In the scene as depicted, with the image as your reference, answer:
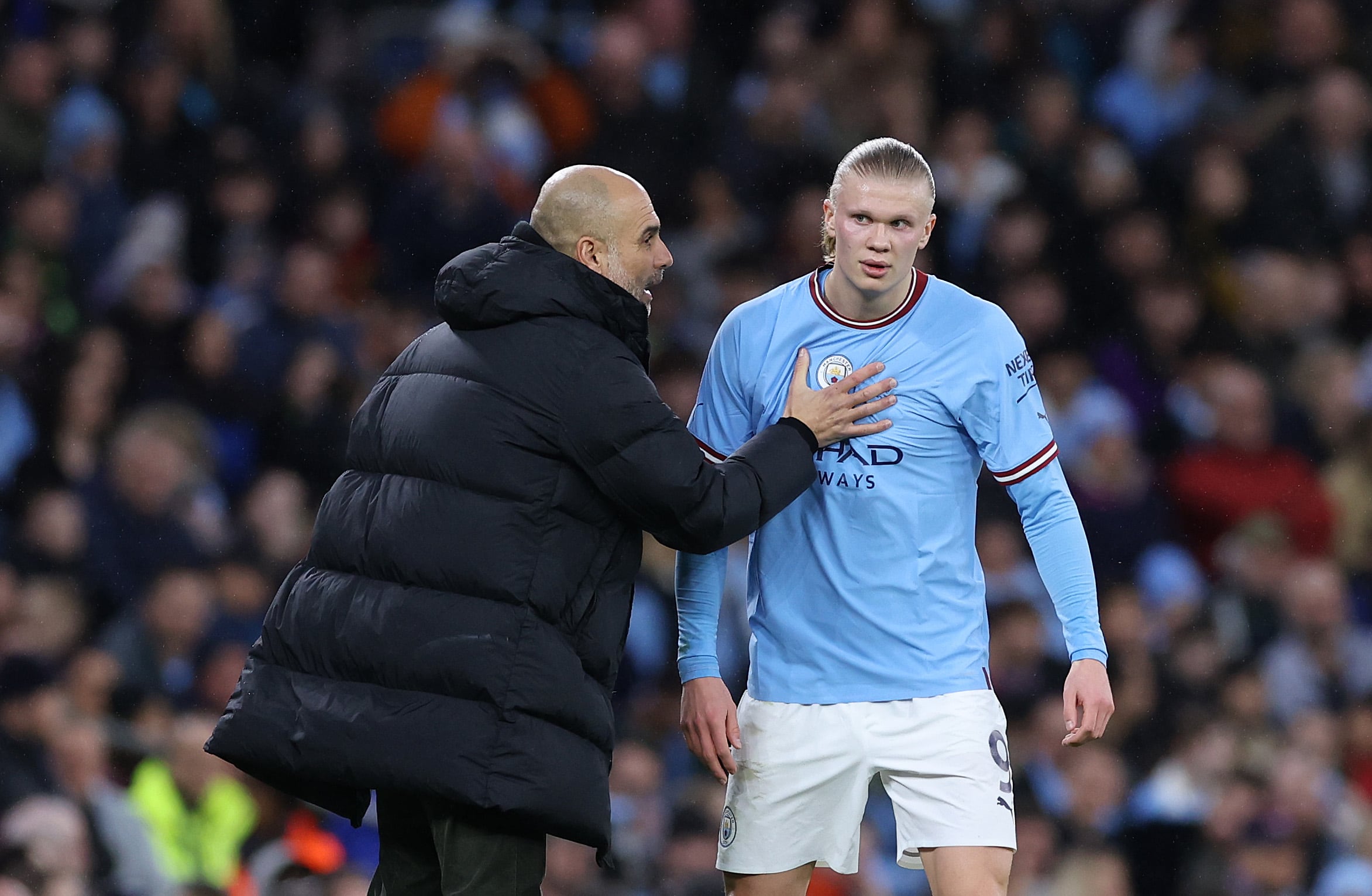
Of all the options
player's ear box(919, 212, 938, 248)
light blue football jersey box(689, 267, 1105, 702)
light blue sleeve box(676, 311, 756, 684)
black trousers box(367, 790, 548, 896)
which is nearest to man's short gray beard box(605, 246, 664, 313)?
light blue sleeve box(676, 311, 756, 684)

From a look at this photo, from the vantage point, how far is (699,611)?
142 inches

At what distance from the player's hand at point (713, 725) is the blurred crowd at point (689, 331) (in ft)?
7.65

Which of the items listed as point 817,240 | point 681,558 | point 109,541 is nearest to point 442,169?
point 817,240

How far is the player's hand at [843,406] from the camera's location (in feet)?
11.3

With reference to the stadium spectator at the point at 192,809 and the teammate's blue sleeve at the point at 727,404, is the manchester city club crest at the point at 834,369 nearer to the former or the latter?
the teammate's blue sleeve at the point at 727,404

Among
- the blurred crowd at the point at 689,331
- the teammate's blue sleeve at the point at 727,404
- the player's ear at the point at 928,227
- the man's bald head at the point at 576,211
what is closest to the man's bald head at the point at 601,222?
the man's bald head at the point at 576,211

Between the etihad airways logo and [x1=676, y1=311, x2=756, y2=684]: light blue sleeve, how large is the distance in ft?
0.65

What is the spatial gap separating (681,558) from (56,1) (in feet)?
17.7

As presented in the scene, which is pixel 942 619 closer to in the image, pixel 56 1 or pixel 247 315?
pixel 247 315

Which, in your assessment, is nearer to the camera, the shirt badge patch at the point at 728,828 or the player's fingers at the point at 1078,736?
the player's fingers at the point at 1078,736

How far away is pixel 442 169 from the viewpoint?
25.5ft

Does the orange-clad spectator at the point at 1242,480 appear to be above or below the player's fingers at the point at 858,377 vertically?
below

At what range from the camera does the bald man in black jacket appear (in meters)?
3.07

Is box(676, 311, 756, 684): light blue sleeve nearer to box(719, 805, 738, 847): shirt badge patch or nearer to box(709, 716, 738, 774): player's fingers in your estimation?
box(709, 716, 738, 774): player's fingers
